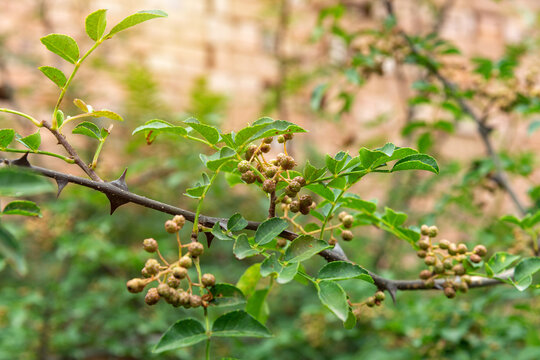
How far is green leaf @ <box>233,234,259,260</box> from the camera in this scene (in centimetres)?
48

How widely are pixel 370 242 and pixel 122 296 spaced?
1259 millimetres

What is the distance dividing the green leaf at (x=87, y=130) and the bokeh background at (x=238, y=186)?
0.24m

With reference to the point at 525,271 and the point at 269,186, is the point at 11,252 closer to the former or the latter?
the point at 269,186

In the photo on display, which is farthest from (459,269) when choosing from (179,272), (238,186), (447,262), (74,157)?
(238,186)

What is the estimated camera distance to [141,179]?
202 centimetres

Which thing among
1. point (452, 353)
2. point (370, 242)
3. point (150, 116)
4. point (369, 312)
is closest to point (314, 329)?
point (369, 312)

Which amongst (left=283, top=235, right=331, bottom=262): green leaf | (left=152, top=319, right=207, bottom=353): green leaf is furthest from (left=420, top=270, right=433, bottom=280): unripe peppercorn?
(left=152, top=319, right=207, bottom=353): green leaf

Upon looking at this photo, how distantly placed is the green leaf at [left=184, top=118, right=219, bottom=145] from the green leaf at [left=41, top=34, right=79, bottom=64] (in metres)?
0.16

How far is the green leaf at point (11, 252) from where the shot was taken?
0.35m

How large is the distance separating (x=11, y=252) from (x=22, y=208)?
0.12 m

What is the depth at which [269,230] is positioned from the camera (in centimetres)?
52

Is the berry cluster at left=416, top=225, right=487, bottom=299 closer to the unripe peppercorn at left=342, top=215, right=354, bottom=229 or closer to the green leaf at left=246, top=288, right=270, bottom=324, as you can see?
the unripe peppercorn at left=342, top=215, right=354, bottom=229

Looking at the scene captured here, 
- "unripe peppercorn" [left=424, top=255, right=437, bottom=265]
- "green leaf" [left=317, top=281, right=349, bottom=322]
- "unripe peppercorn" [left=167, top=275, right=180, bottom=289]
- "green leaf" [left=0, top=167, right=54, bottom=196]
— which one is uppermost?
"green leaf" [left=0, top=167, right=54, bottom=196]

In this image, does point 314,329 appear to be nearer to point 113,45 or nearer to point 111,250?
point 111,250
